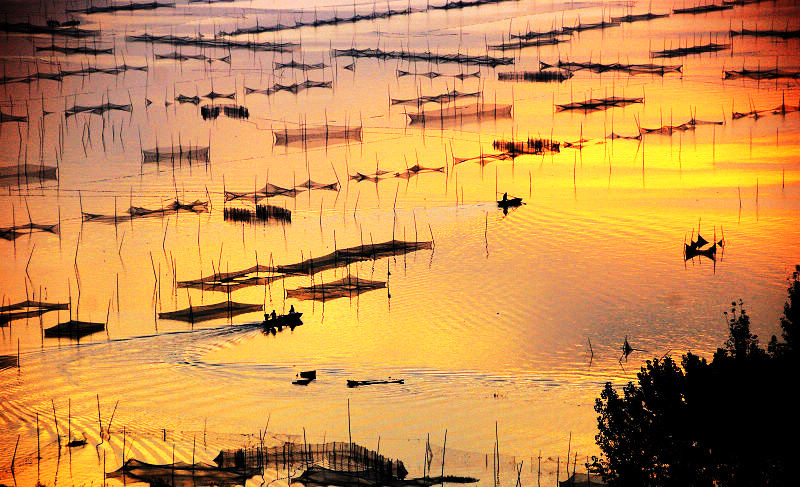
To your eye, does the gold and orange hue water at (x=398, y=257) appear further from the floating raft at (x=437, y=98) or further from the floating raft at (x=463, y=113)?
the floating raft at (x=463, y=113)

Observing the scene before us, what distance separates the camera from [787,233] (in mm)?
14203

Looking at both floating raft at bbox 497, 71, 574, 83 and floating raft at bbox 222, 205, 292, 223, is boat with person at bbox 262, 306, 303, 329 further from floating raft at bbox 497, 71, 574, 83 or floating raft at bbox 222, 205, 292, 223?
floating raft at bbox 497, 71, 574, 83

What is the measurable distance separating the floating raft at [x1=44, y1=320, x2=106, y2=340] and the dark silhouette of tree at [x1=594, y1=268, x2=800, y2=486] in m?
5.75

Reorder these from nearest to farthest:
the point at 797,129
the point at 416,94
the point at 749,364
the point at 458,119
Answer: the point at 749,364, the point at 797,129, the point at 458,119, the point at 416,94

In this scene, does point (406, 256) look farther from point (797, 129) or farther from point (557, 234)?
point (797, 129)

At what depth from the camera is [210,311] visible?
38.5ft

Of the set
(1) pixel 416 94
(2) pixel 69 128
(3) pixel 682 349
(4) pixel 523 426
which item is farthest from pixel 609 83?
(4) pixel 523 426

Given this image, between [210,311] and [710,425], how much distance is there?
5.99m

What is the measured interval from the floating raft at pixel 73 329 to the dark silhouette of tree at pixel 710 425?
575cm

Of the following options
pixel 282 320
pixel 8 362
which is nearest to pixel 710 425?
pixel 282 320

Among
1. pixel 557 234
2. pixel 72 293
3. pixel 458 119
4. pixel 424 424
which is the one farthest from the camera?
pixel 458 119

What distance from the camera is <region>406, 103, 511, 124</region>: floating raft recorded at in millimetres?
20438

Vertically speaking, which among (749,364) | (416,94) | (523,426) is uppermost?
(416,94)

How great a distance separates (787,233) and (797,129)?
538 cm
